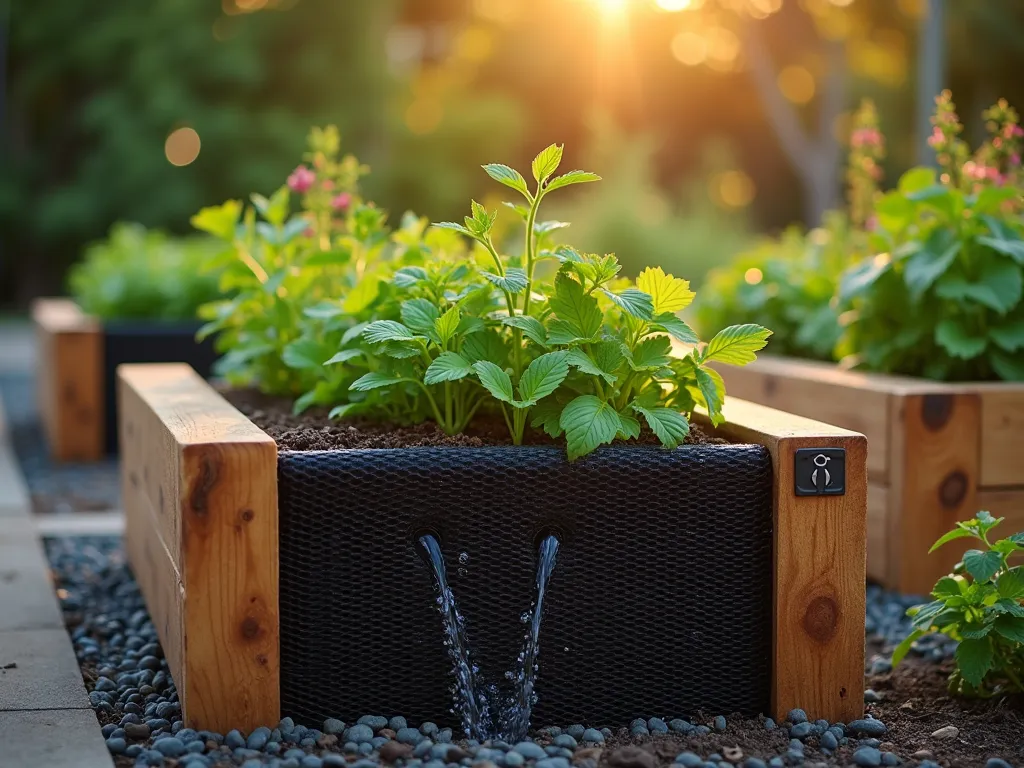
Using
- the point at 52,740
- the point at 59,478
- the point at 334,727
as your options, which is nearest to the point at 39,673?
the point at 52,740

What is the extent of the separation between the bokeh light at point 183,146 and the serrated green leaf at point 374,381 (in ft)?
60.5

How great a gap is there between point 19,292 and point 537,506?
20361 millimetres

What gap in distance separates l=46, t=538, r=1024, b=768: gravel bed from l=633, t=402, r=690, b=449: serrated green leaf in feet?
1.79

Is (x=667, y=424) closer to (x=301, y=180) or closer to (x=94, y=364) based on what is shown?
(x=301, y=180)

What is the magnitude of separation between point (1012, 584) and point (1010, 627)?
82 mm

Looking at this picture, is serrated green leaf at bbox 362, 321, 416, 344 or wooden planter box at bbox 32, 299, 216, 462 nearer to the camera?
serrated green leaf at bbox 362, 321, 416, 344

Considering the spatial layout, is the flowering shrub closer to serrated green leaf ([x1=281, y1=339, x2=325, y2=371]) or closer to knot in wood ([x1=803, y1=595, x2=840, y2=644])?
knot in wood ([x1=803, y1=595, x2=840, y2=644])

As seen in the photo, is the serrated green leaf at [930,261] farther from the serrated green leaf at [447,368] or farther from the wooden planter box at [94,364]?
the wooden planter box at [94,364]

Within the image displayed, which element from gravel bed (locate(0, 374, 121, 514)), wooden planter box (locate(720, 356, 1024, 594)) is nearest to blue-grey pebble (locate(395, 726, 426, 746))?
wooden planter box (locate(720, 356, 1024, 594))

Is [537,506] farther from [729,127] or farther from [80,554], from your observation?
[729,127]

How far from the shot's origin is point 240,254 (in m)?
3.41

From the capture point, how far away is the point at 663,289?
2.48 metres

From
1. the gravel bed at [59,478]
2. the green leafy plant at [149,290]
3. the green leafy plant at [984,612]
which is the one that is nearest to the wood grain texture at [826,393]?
the green leafy plant at [984,612]

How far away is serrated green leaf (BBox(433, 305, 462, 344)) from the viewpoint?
2.42 metres
